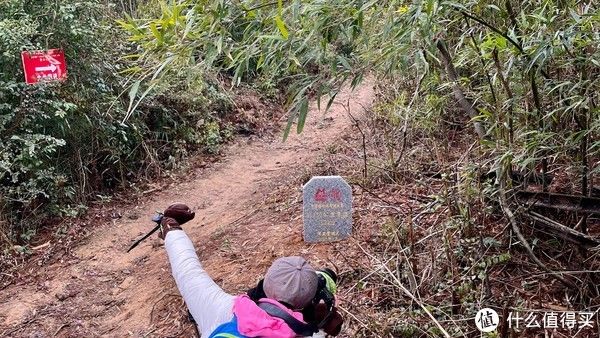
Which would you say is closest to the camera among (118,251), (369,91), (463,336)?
(463,336)

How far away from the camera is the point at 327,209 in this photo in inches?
181

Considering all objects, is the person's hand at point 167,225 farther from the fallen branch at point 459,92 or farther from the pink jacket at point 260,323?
the fallen branch at point 459,92

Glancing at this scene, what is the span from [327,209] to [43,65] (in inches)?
138

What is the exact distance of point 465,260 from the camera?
3430 millimetres

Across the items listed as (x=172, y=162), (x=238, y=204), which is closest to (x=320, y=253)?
(x=238, y=204)

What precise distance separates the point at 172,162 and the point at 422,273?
5285 mm

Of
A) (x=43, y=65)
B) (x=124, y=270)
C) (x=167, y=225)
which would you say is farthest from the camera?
(x=43, y=65)

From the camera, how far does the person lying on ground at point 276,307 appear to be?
68.2 inches

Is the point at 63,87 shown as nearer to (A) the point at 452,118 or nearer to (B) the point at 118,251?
(B) the point at 118,251

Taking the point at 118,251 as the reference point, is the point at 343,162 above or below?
above

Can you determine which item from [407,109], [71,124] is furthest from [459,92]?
[71,124]

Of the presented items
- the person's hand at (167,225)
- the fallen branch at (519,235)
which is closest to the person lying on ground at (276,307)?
the person's hand at (167,225)

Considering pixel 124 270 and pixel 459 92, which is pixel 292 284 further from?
pixel 124 270

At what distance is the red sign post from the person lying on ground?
445 cm
